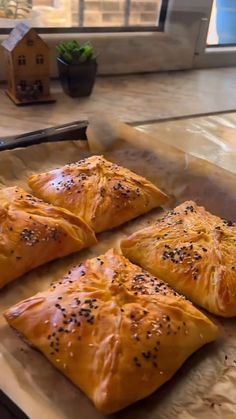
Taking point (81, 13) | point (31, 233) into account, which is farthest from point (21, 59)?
point (31, 233)

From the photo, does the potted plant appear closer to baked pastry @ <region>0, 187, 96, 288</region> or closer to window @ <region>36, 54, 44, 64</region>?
window @ <region>36, 54, 44, 64</region>

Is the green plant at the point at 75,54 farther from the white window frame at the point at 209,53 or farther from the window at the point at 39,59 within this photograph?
the white window frame at the point at 209,53

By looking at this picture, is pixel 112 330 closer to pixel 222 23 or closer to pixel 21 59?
pixel 21 59

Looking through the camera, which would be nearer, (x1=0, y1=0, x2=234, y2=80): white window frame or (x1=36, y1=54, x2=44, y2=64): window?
(x1=36, y1=54, x2=44, y2=64): window

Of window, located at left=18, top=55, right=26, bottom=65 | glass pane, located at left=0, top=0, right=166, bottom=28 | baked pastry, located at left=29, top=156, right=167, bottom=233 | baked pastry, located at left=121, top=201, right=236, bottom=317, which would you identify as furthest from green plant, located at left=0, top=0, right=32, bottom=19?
baked pastry, located at left=121, top=201, right=236, bottom=317

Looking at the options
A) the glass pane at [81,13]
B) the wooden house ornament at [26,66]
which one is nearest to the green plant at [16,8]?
the glass pane at [81,13]

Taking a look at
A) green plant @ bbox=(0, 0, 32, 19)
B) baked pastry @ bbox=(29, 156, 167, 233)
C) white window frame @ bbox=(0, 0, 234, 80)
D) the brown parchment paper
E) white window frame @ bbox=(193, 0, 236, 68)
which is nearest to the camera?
the brown parchment paper
